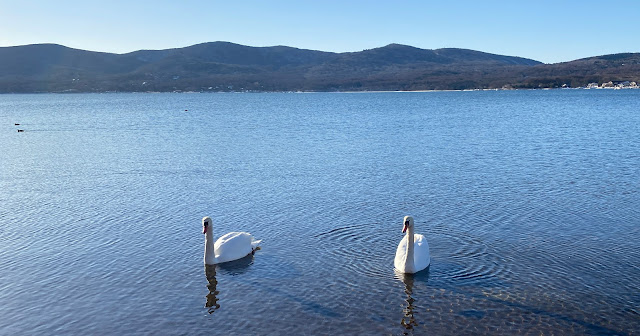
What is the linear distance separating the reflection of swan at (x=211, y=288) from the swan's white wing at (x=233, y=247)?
557mm

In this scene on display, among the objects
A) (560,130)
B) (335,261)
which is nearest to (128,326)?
(335,261)

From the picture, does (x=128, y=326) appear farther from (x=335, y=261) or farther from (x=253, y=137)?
(x=253, y=137)

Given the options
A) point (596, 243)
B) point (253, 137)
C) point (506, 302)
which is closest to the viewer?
point (506, 302)

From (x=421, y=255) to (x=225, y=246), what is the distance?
706 cm

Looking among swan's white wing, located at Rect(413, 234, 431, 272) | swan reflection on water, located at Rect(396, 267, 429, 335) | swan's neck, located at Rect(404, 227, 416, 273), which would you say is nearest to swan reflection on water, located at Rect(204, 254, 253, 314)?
swan reflection on water, located at Rect(396, 267, 429, 335)

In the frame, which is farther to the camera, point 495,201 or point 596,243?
point 495,201

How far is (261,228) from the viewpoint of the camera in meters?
24.4

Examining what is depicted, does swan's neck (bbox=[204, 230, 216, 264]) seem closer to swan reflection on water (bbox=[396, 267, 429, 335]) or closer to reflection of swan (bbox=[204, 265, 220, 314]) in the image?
reflection of swan (bbox=[204, 265, 220, 314])

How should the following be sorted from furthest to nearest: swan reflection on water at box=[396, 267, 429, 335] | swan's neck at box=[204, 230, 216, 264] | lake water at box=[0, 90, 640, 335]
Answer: swan's neck at box=[204, 230, 216, 264] → lake water at box=[0, 90, 640, 335] → swan reflection on water at box=[396, 267, 429, 335]

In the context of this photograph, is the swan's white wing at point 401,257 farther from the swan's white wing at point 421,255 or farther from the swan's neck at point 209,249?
the swan's neck at point 209,249

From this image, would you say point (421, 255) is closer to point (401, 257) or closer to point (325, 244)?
point (401, 257)

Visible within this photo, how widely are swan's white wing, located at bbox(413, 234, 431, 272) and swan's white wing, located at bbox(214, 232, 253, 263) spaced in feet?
20.4

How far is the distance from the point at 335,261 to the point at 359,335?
18.5 ft

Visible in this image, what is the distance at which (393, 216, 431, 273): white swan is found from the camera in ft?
60.5
